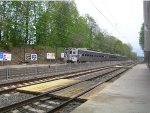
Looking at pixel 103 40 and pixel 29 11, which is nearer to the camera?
pixel 29 11

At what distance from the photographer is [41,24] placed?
66938mm

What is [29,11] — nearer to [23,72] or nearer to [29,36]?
[29,36]

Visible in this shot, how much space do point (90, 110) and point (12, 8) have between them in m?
51.9

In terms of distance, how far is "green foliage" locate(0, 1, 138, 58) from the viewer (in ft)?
194

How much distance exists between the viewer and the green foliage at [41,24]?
59.2 meters

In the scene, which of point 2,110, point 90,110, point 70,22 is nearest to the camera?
point 90,110

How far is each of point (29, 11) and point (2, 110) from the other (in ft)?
179

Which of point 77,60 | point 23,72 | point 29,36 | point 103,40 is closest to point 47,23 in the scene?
point 29,36

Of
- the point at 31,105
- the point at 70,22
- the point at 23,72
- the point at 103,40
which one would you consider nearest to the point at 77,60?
the point at 70,22

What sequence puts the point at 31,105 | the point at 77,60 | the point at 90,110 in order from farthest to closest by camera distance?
the point at 77,60 < the point at 31,105 < the point at 90,110

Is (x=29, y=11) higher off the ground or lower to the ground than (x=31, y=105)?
higher

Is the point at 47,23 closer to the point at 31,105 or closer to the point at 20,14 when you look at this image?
the point at 20,14

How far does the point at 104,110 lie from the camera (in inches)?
407

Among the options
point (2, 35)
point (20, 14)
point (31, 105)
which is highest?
point (20, 14)
